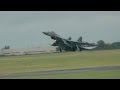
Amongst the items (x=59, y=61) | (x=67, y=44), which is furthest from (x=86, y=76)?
(x=67, y=44)

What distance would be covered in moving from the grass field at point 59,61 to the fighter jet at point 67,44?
0.11 metres

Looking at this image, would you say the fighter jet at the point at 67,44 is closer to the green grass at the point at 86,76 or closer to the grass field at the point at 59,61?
the grass field at the point at 59,61

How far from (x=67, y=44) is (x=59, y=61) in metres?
0.32

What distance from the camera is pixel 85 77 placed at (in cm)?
832

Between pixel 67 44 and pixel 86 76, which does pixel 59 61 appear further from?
pixel 86 76

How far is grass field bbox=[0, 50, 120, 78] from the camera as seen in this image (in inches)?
335

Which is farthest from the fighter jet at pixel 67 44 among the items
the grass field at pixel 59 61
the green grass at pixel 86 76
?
the green grass at pixel 86 76

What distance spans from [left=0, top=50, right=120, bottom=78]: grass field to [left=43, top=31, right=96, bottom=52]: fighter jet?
11 centimetres

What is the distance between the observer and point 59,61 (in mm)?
8555

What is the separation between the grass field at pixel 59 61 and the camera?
850 cm

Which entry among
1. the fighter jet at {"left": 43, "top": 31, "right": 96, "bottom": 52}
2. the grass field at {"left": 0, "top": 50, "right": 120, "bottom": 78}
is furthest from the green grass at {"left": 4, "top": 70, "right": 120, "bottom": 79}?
the fighter jet at {"left": 43, "top": 31, "right": 96, "bottom": 52}
